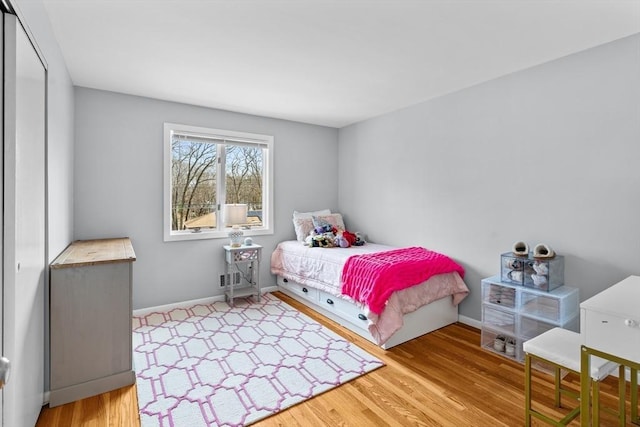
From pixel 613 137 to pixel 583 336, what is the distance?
1.73 m

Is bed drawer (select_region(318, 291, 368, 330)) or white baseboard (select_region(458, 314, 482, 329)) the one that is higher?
bed drawer (select_region(318, 291, 368, 330))

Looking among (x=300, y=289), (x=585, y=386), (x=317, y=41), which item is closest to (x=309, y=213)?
(x=300, y=289)

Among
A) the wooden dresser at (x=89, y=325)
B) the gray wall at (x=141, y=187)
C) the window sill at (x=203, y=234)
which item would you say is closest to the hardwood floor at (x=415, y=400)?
the wooden dresser at (x=89, y=325)

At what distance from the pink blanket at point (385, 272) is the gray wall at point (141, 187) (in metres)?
1.76

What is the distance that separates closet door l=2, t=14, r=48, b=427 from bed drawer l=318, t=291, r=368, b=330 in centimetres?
234

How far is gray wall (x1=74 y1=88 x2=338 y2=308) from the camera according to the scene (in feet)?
11.0

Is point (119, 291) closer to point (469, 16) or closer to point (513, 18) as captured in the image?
point (469, 16)

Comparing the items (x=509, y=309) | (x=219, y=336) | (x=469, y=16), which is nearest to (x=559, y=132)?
(x=469, y=16)

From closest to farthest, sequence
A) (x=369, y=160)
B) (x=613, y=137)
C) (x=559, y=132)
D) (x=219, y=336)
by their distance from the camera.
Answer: (x=613, y=137)
(x=559, y=132)
(x=219, y=336)
(x=369, y=160)

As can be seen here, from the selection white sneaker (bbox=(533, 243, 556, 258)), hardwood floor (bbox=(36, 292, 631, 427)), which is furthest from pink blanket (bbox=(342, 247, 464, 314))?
white sneaker (bbox=(533, 243, 556, 258))

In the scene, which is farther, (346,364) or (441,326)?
(441,326)

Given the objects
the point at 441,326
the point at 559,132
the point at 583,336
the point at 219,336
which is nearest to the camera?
the point at 583,336

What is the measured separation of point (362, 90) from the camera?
342 cm

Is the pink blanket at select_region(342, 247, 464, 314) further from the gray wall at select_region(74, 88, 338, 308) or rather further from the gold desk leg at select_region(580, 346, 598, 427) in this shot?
the gray wall at select_region(74, 88, 338, 308)
